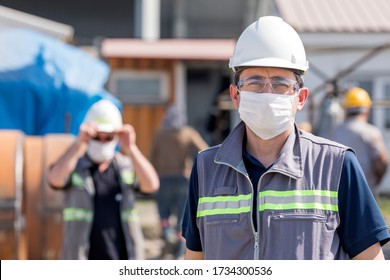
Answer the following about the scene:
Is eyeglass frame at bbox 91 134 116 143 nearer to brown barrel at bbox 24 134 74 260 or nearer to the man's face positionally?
brown barrel at bbox 24 134 74 260

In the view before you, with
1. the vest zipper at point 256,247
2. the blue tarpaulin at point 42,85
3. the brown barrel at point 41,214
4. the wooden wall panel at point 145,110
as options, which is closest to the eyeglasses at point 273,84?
the vest zipper at point 256,247

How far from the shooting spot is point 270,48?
118 inches

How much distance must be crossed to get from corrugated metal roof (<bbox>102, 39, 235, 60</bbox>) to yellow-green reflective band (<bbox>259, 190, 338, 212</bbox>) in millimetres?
15161

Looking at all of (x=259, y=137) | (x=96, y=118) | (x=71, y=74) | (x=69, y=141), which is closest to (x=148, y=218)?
(x=71, y=74)

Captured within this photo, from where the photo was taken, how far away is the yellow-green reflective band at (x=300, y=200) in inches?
115

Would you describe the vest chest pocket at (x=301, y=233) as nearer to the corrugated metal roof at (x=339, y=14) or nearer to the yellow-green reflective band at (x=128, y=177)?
the yellow-green reflective band at (x=128, y=177)

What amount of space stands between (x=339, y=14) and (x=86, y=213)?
12221 mm

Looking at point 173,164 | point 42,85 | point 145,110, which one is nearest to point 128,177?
point 173,164

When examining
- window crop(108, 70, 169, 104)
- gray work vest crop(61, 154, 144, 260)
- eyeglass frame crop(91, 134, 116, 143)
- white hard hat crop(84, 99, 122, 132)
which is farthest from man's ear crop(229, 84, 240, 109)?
window crop(108, 70, 169, 104)

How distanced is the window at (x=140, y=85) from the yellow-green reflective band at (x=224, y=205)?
15558 mm

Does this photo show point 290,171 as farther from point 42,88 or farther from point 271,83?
point 42,88

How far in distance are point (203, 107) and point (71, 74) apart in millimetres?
9714

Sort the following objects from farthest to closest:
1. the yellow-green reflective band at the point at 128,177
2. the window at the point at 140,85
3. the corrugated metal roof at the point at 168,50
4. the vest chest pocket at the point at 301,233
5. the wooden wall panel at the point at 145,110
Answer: the window at the point at 140,85, the corrugated metal roof at the point at 168,50, the wooden wall panel at the point at 145,110, the yellow-green reflective band at the point at 128,177, the vest chest pocket at the point at 301,233

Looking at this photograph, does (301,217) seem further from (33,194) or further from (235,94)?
(33,194)
